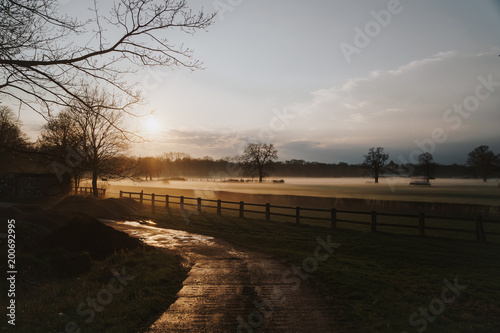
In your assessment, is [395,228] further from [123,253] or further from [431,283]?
[123,253]

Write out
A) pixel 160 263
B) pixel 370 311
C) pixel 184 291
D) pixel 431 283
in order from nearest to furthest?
pixel 370 311 < pixel 184 291 < pixel 431 283 < pixel 160 263

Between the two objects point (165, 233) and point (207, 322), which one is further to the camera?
point (165, 233)

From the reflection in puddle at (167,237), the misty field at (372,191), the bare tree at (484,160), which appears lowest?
the reflection in puddle at (167,237)

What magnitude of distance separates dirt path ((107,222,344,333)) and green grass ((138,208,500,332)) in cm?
67

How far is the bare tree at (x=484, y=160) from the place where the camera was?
84.5 metres

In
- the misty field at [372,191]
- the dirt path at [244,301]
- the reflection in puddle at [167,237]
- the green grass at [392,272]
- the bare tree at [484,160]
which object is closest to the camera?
the dirt path at [244,301]

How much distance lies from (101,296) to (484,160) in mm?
102187

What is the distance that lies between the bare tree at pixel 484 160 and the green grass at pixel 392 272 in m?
88.8

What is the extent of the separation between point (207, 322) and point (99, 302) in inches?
94.9

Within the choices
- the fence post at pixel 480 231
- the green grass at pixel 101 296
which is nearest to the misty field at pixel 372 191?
the green grass at pixel 101 296

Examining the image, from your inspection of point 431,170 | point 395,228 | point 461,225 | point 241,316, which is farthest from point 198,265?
point 431,170

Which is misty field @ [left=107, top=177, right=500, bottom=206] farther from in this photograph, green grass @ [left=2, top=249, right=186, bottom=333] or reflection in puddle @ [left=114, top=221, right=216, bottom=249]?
green grass @ [left=2, top=249, right=186, bottom=333]

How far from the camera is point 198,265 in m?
9.12

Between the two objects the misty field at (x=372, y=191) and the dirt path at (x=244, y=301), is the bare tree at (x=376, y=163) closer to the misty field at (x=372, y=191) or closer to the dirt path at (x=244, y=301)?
the misty field at (x=372, y=191)
